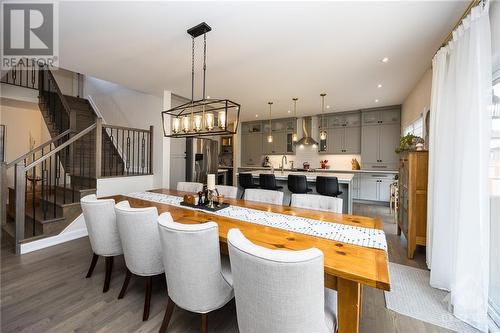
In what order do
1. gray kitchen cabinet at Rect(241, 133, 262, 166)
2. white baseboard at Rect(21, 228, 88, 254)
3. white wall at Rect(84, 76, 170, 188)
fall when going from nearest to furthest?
white baseboard at Rect(21, 228, 88, 254) < white wall at Rect(84, 76, 170, 188) < gray kitchen cabinet at Rect(241, 133, 262, 166)

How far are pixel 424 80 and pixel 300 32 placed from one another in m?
2.60

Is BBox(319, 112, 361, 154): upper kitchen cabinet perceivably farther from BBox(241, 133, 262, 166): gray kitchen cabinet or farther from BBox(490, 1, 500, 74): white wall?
BBox(490, 1, 500, 74): white wall

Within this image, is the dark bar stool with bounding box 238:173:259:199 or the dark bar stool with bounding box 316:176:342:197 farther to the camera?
the dark bar stool with bounding box 238:173:259:199

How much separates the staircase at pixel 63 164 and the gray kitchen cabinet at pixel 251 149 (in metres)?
3.88

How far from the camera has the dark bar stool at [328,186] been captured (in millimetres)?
3668

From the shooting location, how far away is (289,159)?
7566 millimetres

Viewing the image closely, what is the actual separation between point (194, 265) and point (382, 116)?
627 cm

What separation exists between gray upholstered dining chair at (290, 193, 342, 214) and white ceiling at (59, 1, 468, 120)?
1.76m

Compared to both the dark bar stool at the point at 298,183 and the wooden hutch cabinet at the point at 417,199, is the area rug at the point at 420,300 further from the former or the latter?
the dark bar stool at the point at 298,183

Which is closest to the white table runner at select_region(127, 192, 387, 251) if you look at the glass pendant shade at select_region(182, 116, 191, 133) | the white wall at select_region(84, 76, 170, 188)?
the glass pendant shade at select_region(182, 116, 191, 133)

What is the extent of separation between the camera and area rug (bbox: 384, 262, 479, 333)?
1756 mm

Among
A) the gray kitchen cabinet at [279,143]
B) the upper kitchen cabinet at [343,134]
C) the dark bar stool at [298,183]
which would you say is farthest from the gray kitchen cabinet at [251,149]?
the dark bar stool at [298,183]

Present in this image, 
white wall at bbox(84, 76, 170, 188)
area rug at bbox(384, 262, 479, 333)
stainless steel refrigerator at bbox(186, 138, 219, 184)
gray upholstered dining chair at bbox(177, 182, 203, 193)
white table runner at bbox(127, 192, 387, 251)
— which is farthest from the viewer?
stainless steel refrigerator at bbox(186, 138, 219, 184)

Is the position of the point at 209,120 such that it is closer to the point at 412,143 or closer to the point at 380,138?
the point at 412,143
